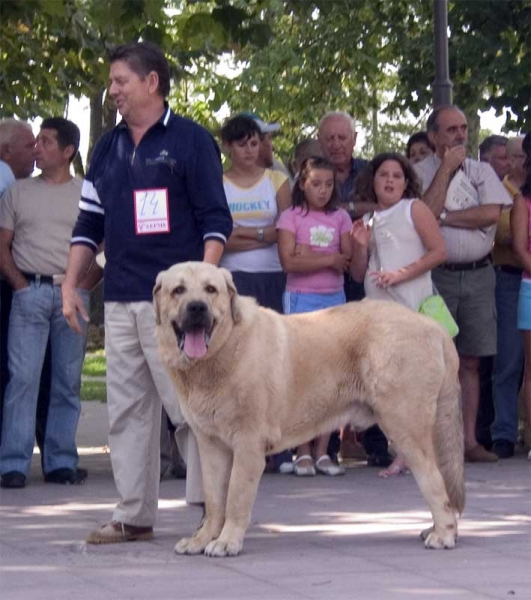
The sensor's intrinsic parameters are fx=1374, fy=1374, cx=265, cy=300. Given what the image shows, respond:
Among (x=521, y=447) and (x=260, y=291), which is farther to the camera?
(x=521, y=447)

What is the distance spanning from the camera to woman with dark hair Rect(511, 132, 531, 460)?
9906mm

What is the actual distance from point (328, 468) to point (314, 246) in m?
1.52

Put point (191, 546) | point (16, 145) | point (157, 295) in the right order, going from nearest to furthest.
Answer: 1. point (157, 295)
2. point (191, 546)
3. point (16, 145)

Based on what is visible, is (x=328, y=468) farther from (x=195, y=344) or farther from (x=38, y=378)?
(x=195, y=344)

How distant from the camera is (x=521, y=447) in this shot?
10.7 meters

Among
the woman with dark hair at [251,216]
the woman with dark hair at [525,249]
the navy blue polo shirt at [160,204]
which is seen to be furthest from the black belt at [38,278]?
the woman with dark hair at [525,249]

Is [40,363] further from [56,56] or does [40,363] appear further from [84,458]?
[56,56]

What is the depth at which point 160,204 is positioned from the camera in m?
6.77

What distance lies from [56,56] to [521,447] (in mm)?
5716

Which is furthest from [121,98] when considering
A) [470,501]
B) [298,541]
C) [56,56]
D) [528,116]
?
[528,116]

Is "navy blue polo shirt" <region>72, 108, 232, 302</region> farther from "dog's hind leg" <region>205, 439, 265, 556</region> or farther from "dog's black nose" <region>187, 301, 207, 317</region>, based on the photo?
"dog's hind leg" <region>205, 439, 265, 556</region>

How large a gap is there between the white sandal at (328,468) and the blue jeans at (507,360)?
1.49 m

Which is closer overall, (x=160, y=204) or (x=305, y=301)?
(x=160, y=204)

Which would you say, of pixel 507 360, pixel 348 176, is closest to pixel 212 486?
pixel 348 176
